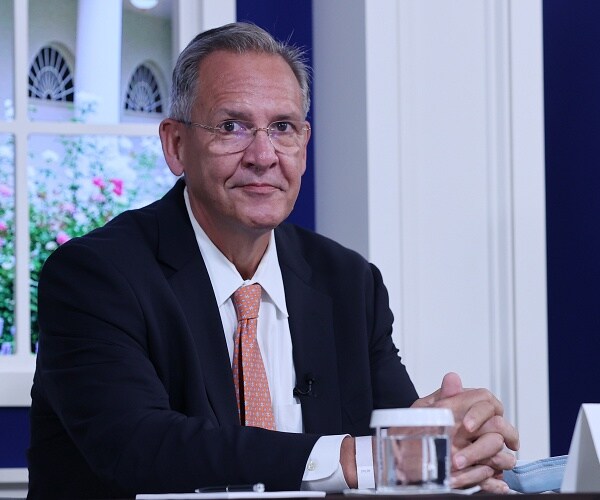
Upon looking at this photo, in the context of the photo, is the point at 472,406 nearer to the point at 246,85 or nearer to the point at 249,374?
the point at 249,374

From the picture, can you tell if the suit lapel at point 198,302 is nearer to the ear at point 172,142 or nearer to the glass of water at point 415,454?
the ear at point 172,142

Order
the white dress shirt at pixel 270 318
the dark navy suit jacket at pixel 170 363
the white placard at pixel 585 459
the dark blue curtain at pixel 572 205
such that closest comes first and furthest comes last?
1. the white placard at pixel 585 459
2. the dark navy suit jacket at pixel 170 363
3. the white dress shirt at pixel 270 318
4. the dark blue curtain at pixel 572 205

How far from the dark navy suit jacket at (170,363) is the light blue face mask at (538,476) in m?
0.31

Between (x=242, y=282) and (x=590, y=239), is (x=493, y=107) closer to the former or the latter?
(x=590, y=239)

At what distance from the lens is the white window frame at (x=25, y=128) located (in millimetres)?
3266

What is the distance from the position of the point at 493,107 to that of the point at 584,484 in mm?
1958

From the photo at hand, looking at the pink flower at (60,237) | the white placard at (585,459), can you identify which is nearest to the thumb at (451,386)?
the white placard at (585,459)

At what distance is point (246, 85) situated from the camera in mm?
2258

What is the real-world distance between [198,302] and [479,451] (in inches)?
26.4

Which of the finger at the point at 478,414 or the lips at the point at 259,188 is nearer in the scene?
the finger at the point at 478,414

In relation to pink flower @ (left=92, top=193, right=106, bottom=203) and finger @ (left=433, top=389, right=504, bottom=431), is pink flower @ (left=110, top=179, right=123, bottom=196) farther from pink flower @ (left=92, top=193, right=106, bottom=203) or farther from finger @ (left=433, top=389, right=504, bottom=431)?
finger @ (left=433, top=389, right=504, bottom=431)

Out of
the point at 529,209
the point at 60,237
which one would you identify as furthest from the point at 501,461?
the point at 60,237

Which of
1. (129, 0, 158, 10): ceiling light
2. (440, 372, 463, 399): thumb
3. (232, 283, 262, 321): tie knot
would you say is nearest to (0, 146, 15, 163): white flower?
(129, 0, 158, 10): ceiling light

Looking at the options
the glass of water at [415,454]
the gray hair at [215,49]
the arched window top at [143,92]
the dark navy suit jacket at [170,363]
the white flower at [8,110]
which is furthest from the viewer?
the arched window top at [143,92]
